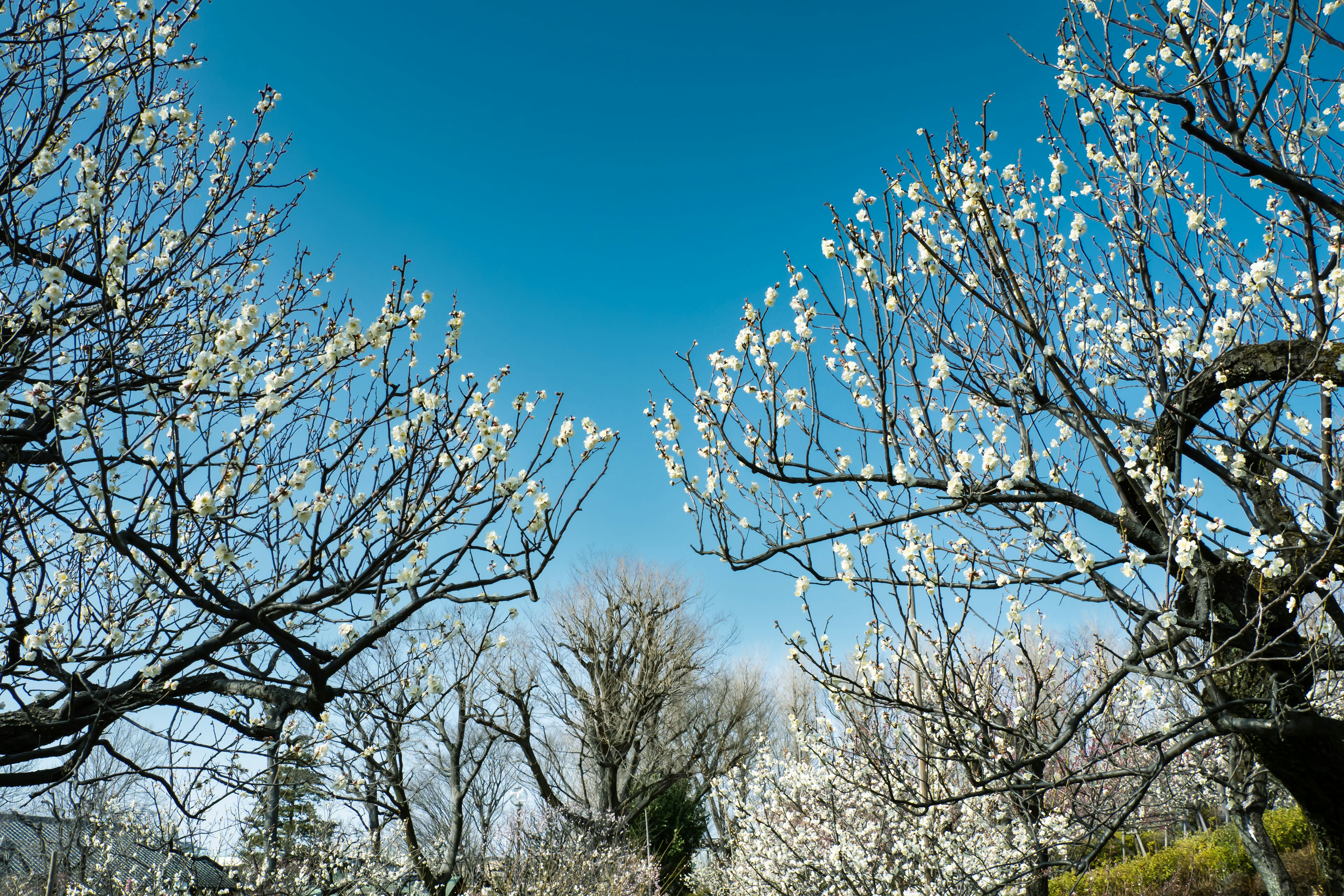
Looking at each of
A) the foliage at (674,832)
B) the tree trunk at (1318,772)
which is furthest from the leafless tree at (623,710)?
the tree trunk at (1318,772)

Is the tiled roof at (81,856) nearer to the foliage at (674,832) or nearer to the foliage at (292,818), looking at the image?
the foliage at (292,818)

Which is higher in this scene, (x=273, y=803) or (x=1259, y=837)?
(x=273, y=803)

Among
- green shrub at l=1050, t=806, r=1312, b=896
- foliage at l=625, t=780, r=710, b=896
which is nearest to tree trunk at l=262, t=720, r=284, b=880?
green shrub at l=1050, t=806, r=1312, b=896

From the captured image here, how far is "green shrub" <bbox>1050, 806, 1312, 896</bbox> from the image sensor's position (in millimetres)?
9461

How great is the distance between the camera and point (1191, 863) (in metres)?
10.9

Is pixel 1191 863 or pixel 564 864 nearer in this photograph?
pixel 564 864

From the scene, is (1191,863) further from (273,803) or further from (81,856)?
(81,856)

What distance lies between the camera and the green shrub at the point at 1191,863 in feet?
Answer: 31.0

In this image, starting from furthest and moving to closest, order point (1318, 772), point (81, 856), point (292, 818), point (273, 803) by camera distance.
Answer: point (81, 856) < point (292, 818) < point (273, 803) < point (1318, 772)

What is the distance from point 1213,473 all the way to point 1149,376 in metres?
0.74

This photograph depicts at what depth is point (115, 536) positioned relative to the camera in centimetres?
240

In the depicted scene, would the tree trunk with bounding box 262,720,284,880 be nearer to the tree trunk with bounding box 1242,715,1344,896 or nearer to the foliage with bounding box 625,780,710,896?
the tree trunk with bounding box 1242,715,1344,896

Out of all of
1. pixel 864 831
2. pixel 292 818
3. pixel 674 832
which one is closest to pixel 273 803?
pixel 864 831

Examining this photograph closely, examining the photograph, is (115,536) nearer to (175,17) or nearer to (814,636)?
(175,17)
